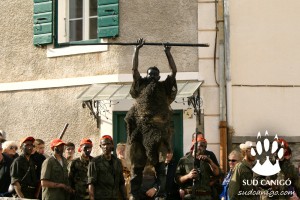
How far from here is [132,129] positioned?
13.0 meters

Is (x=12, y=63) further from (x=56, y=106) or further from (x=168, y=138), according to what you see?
(x=168, y=138)

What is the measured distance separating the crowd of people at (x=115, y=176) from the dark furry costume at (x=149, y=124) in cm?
107

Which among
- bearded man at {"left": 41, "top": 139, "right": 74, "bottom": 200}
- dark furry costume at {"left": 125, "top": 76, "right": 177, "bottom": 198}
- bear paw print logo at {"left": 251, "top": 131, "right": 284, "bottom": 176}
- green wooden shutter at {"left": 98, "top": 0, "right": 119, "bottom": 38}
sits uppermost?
green wooden shutter at {"left": 98, "top": 0, "right": 119, "bottom": 38}

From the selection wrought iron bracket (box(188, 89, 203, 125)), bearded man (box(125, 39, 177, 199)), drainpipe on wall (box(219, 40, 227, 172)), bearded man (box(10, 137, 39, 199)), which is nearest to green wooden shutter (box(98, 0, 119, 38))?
wrought iron bracket (box(188, 89, 203, 125))

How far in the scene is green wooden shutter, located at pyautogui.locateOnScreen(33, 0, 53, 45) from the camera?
64.8 feet

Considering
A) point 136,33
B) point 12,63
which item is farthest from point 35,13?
point 136,33

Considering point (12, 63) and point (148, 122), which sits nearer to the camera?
point (148, 122)

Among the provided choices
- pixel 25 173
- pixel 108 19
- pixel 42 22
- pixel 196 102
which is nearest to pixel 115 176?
pixel 25 173

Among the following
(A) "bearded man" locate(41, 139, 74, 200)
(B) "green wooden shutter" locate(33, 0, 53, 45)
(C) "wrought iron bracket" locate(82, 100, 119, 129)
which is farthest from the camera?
(B) "green wooden shutter" locate(33, 0, 53, 45)

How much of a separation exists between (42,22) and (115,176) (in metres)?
6.30

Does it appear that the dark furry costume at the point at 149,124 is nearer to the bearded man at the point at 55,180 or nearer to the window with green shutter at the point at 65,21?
the bearded man at the point at 55,180

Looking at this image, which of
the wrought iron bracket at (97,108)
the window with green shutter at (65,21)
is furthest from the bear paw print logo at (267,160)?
the window with green shutter at (65,21)

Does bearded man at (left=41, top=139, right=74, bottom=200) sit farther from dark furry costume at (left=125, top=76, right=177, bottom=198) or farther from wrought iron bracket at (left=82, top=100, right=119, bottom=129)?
wrought iron bracket at (left=82, top=100, right=119, bottom=129)

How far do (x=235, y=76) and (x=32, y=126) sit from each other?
15.2ft
